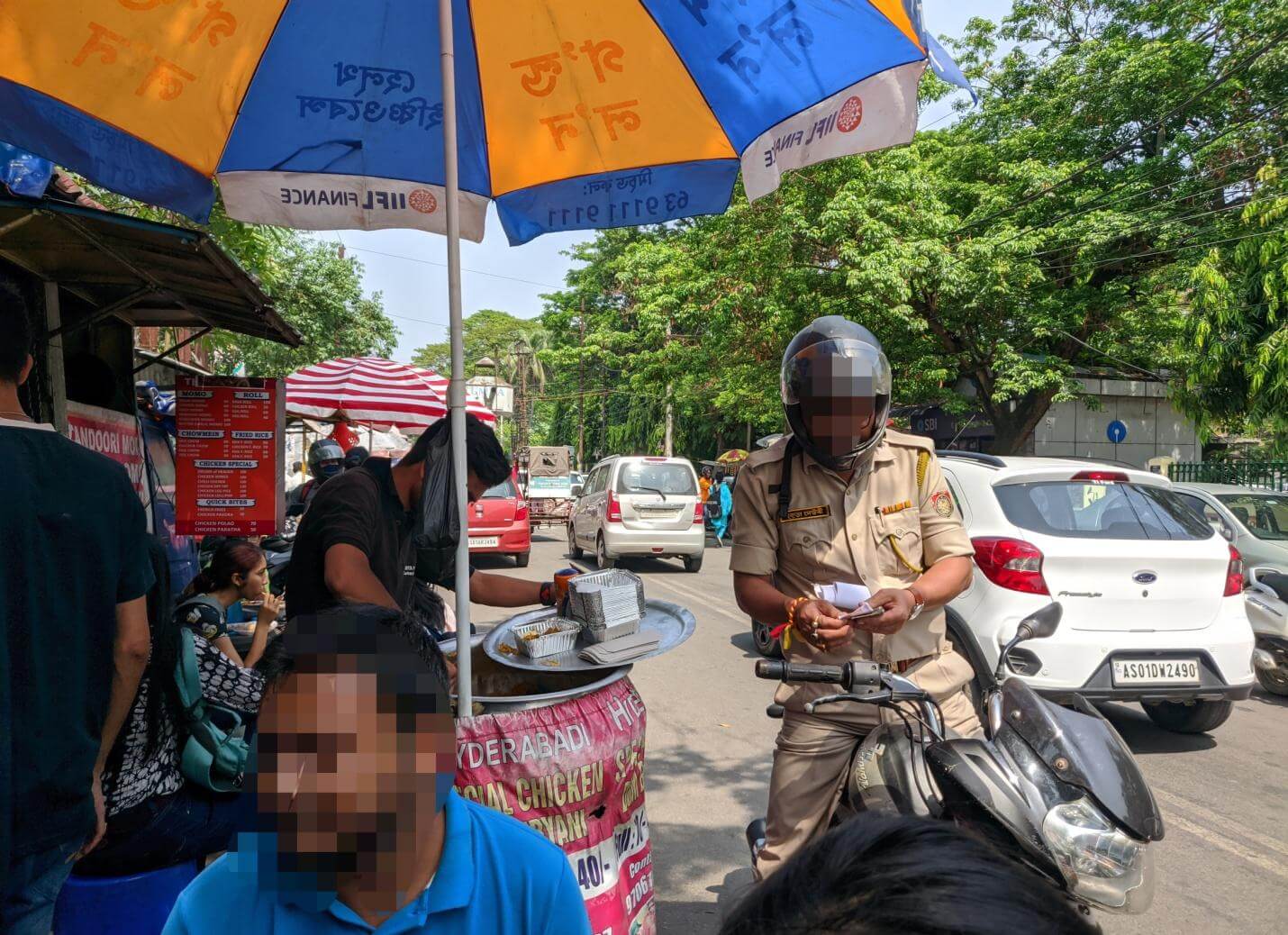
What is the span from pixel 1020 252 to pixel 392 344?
59.2ft

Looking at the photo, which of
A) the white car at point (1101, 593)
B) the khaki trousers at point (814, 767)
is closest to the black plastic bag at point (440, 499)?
the khaki trousers at point (814, 767)

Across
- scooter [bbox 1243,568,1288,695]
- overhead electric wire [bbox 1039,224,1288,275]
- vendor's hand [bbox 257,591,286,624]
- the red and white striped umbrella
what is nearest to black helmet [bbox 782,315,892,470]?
vendor's hand [bbox 257,591,286,624]

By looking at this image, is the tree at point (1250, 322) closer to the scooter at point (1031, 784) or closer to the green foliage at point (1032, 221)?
the green foliage at point (1032, 221)

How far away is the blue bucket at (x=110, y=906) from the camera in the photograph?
256cm

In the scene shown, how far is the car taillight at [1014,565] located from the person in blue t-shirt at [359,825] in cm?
435

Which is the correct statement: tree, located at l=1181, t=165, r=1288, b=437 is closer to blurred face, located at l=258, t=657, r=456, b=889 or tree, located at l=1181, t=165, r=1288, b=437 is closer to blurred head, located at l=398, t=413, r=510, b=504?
blurred head, located at l=398, t=413, r=510, b=504

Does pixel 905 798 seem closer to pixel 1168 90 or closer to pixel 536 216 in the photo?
pixel 536 216

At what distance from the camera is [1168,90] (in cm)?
1683

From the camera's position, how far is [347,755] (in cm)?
113

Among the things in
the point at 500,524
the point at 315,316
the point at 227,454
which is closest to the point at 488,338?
the point at 315,316

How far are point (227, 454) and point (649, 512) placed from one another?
8.88m

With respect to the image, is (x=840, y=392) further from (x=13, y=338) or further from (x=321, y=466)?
(x=321, y=466)

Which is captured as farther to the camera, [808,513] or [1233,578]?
[1233,578]

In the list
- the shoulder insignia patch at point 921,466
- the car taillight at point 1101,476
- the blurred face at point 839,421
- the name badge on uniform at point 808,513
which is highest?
the blurred face at point 839,421
